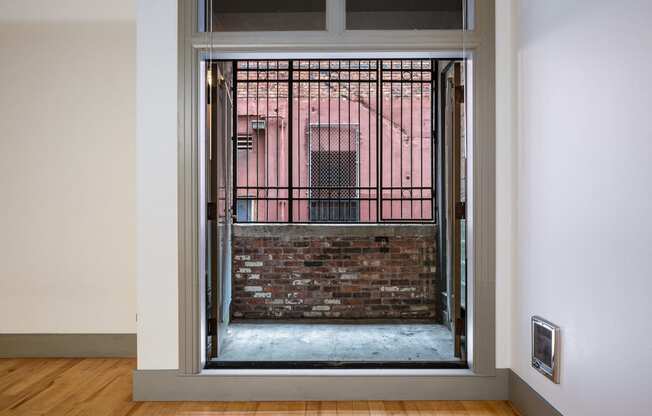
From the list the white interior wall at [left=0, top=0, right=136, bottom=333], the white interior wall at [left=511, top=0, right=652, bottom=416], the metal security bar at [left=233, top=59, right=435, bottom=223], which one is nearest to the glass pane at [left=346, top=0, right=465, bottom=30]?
the white interior wall at [left=511, top=0, right=652, bottom=416]

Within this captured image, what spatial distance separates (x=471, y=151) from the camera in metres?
2.94

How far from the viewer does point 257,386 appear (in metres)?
2.90

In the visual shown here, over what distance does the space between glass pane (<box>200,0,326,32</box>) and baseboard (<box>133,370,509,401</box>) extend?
6.63 feet

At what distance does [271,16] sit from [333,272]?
3033mm

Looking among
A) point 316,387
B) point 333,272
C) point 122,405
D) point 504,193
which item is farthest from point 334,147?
point 122,405

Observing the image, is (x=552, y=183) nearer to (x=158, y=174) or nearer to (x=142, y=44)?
(x=158, y=174)

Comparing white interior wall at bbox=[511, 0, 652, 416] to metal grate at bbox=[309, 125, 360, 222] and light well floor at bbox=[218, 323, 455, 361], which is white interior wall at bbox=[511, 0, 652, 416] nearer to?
light well floor at bbox=[218, 323, 455, 361]

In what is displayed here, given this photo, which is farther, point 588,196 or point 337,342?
point 337,342

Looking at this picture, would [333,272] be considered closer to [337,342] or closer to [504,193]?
[337,342]

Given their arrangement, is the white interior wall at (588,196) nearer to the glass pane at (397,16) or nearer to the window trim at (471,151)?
the window trim at (471,151)

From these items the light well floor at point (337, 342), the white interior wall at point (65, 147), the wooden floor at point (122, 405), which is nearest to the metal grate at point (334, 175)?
the light well floor at point (337, 342)

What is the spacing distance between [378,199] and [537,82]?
3163mm

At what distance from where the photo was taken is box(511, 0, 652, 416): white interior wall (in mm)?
1689

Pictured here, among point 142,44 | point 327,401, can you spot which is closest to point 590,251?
point 327,401
